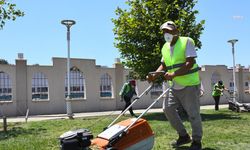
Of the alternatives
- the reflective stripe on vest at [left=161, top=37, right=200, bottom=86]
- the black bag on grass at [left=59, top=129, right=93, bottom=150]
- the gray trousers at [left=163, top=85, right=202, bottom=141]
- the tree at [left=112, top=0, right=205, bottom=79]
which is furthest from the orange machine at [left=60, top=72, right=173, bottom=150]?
the tree at [left=112, top=0, right=205, bottom=79]

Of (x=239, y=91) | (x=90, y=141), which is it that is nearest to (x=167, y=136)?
(x=90, y=141)

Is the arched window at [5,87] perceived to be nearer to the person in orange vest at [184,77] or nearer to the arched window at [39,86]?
the arched window at [39,86]

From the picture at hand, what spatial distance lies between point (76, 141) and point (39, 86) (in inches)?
829

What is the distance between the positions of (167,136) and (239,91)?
3117 cm

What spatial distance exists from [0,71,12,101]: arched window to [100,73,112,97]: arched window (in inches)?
264

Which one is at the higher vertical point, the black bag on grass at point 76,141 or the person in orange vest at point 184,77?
the person in orange vest at point 184,77

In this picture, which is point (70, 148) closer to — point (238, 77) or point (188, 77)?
point (188, 77)

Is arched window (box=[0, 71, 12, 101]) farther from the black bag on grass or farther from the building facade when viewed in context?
the black bag on grass

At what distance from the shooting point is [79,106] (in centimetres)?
2705

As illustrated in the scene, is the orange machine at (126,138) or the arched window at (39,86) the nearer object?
the orange machine at (126,138)

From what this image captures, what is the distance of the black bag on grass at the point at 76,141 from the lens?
5070 millimetres

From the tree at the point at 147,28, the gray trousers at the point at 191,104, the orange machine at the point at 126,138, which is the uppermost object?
the tree at the point at 147,28

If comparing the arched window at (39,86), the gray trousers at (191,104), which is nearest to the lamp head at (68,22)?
the arched window at (39,86)

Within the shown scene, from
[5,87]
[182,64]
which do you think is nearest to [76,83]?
[5,87]
